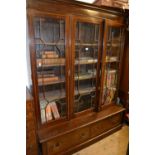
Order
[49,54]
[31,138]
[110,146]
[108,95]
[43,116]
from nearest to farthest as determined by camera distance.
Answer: [31,138] < [49,54] < [43,116] < [110,146] < [108,95]

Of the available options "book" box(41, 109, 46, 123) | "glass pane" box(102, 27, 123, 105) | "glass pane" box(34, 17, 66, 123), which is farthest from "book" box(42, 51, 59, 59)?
"glass pane" box(102, 27, 123, 105)

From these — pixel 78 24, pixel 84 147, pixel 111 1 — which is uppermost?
pixel 111 1

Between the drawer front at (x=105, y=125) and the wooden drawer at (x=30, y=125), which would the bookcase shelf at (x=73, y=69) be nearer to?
the drawer front at (x=105, y=125)

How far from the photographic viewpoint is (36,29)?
134 cm

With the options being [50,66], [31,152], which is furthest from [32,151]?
[50,66]

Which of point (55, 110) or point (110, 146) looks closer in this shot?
point (55, 110)

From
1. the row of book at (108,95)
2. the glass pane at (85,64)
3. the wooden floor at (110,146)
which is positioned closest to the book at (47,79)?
the glass pane at (85,64)

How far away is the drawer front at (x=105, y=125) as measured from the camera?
194 cm

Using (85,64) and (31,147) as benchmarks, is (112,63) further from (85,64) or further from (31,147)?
(31,147)

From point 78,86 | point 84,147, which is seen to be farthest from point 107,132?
point 78,86

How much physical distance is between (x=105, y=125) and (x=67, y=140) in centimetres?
72

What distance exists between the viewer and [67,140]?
1.68 metres
